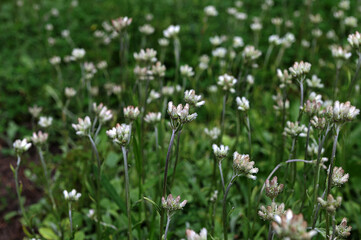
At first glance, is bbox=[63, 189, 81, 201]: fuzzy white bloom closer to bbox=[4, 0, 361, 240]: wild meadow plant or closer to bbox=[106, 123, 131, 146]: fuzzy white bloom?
bbox=[4, 0, 361, 240]: wild meadow plant

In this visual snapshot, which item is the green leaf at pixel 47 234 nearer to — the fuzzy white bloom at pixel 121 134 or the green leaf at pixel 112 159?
the green leaf at pixel 112 159

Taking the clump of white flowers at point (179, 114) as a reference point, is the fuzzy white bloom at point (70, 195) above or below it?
below

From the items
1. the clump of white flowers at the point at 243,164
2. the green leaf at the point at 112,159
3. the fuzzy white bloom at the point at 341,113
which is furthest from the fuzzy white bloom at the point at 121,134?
the green leaf at the point at 112,159

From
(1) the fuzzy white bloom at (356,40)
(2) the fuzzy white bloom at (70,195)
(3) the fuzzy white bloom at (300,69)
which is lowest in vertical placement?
(2) the fuzzy white bloom at (70,195)

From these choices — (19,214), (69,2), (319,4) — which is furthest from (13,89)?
(319,4)

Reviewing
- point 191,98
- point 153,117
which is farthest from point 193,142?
point 191,98

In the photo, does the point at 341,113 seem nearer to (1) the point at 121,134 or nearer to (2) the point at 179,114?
(2) the point at 179,114

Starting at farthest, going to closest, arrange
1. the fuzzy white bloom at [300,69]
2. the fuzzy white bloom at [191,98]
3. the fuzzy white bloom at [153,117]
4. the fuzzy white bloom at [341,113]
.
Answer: the fuzzy white bloom at [153,117] → the fuzzy white bloom at [300,69] → the fuzzy white bloom at [191,98] → the fuzzy white bloom at [341,113]
